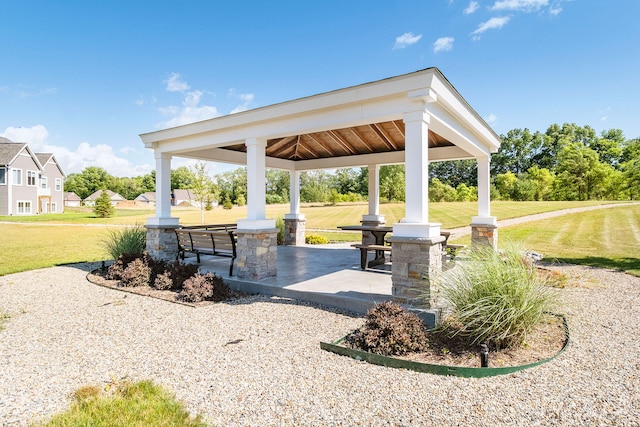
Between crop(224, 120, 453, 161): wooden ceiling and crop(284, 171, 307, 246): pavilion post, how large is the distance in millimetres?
1032

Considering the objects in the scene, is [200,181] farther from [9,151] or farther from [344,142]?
[9,151]

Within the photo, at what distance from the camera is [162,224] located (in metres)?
7.95

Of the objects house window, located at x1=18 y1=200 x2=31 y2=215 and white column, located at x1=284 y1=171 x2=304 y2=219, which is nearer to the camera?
white column, located at x1=284 y1=171 x2=304 y2=219

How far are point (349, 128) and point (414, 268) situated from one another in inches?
165

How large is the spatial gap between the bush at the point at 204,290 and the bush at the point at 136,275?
4.69 ft

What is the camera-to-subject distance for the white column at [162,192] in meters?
8.03

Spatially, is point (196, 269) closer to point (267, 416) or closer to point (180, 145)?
point (180, 145)

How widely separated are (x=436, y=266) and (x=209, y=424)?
11.2 feet

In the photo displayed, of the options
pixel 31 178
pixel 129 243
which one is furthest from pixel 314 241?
pixel 31 178

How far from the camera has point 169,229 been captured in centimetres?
802

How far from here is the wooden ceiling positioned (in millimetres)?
7880

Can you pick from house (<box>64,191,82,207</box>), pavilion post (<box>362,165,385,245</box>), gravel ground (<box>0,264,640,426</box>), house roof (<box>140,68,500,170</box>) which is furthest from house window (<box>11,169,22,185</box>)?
pavilion post (<box>362,165,385,245</box>)

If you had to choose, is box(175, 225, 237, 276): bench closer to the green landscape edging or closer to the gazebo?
the gazebo

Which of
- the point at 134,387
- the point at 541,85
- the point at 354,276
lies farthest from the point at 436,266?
the point at 541,85
